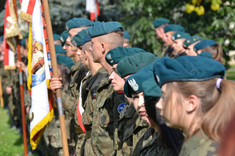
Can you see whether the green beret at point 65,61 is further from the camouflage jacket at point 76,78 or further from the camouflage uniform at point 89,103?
the camouflage uniform at point 89,103

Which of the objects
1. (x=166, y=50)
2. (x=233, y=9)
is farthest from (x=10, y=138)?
(x=233, y=9)

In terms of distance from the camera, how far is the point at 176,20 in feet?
39.8

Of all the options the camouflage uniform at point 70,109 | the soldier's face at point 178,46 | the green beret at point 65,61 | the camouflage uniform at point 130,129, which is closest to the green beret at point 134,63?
the camouflage uniform at point 130,129

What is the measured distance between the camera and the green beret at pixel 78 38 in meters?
5.74

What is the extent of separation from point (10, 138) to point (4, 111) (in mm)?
5671

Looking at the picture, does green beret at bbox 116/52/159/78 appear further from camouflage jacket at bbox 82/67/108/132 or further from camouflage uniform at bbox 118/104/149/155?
camouflage jacket at bbox 82/67/108/132

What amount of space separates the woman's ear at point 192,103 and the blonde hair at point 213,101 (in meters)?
0.02

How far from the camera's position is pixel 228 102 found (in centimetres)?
205

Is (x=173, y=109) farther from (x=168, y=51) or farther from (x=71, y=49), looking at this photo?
(x=168, y=51)

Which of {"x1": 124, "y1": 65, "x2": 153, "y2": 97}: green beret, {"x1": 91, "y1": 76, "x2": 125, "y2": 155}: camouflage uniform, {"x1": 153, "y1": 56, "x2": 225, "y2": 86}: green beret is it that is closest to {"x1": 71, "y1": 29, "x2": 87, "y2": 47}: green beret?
{"x1": 91, "y1": 76, "x2": 125, "y2": 155}: camouflage uniform

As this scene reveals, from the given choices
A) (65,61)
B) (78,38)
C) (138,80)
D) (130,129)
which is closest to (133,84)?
(138,80)

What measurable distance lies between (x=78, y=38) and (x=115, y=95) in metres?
1.88

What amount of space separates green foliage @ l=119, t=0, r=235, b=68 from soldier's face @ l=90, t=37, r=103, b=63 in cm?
677

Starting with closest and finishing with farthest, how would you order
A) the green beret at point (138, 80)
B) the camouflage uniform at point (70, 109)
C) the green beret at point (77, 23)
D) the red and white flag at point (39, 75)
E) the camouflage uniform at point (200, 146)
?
the camouflage uniform at point (200, 146) → the green beret at point (138, 80) → the red and white flag at point (39, 75) → the camouflage uniform at point (70, 109) → the green beret at point (77, 23)
